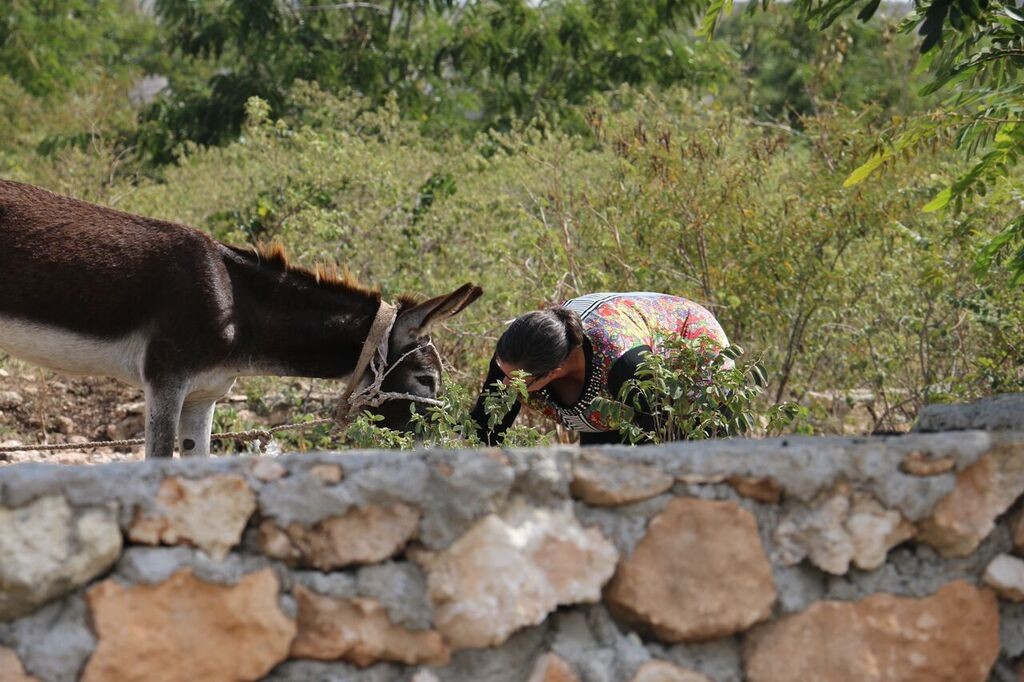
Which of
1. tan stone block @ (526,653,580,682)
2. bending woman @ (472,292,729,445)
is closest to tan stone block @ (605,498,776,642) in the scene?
tan stone block @ (526,653,580,682)

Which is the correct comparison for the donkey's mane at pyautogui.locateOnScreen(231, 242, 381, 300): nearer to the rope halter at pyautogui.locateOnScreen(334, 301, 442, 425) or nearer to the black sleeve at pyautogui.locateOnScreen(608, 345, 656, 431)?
the rope halter at pyautogui.locateOnScreen(334, 301, 442, 425)

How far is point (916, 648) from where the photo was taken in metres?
2.73

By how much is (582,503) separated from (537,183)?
20.9ft

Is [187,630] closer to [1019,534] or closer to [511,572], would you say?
[511,572]

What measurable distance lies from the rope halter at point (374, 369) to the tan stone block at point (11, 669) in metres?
3.49

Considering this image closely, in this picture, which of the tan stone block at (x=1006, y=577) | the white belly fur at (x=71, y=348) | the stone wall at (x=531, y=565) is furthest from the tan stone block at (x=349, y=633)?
the white belly fur at (x=71, y=348)

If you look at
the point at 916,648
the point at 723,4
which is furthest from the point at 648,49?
the point at 916,648

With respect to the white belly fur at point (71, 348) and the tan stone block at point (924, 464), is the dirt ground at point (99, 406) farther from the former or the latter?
the tan stone block at point (924, 464)

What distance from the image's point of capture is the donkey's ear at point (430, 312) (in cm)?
577

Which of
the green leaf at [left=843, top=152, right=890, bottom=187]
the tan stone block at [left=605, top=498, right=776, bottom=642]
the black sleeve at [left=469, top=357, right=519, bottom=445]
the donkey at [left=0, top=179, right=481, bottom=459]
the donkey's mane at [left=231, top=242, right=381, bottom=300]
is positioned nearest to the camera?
the tan stone block at [left=605, top=498, right=776, bottom=642]

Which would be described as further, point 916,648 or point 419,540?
point 916,648

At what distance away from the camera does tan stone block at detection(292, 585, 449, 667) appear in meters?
2.42

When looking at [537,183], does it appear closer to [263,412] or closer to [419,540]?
[263,412]

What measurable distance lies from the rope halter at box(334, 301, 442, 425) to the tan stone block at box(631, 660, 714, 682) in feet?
10.7
